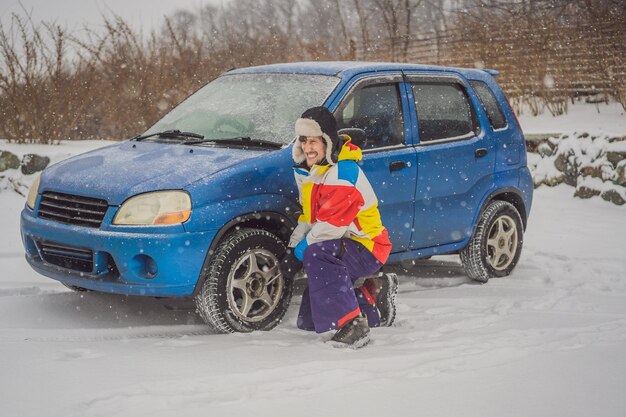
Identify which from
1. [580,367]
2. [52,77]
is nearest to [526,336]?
[580,367]

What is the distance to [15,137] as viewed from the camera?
37.3ft

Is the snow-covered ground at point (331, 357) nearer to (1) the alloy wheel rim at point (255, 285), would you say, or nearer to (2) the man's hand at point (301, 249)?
(1) the alloy wheel rim at point (255, 285)

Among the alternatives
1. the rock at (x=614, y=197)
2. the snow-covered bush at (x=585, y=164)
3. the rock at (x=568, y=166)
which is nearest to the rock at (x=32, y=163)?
the snow-covered bush at (x=585, y=164)

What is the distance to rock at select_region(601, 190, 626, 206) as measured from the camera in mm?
10375

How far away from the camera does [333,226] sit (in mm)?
4918

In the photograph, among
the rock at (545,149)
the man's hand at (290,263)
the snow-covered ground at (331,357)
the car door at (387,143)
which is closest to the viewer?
the snow-covered ground at (331,357)

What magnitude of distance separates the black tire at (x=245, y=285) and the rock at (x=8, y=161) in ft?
19.7

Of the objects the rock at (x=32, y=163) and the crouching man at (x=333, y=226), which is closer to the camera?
the crouching man at (x=333, y=226)

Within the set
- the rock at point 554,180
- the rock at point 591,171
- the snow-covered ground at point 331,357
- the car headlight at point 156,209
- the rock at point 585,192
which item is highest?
the car headlight at point 156,209

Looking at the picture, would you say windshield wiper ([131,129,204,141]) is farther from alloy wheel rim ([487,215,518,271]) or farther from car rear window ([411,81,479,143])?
alloy wheel rim ([487,215,518,271])

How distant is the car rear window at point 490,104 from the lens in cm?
694

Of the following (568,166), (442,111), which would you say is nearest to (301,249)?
(442,111)

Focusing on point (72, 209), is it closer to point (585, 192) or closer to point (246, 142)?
point (246, 142)

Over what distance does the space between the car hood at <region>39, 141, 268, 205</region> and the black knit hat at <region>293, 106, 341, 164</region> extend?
46 centimetres
